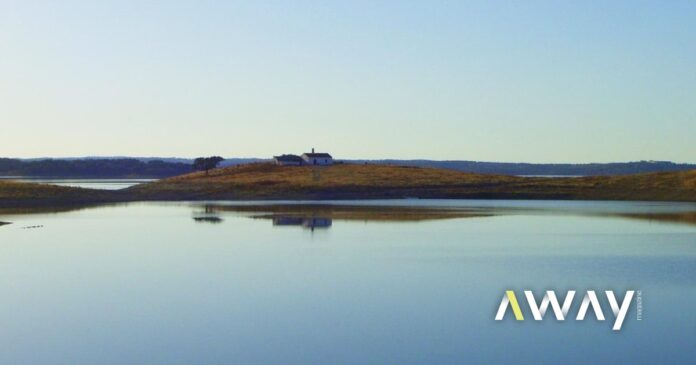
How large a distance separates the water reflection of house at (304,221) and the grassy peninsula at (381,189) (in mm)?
32827

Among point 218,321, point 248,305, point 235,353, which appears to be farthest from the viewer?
point 248,305

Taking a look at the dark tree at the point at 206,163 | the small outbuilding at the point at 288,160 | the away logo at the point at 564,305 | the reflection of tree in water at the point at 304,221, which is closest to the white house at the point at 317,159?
the small outbuilding at the point at 288,160

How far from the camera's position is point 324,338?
23641 mm

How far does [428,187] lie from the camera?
108188 mm

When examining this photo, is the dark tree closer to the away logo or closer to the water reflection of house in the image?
→ the water reflection of house

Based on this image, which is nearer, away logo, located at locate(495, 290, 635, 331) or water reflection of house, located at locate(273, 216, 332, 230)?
away logo, located at locate(495, 290, 635, 331)

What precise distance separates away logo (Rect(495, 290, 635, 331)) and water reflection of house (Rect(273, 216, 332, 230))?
2960cm

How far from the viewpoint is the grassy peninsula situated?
312 feet

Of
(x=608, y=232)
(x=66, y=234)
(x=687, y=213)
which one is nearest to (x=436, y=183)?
(x=687, y=213)

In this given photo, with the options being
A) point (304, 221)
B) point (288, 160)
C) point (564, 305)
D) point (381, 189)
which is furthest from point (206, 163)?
point (564, 305)

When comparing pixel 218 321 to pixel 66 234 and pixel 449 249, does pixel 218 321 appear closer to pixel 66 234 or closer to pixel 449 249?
pixel 449 249

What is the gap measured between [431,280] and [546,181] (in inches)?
3146

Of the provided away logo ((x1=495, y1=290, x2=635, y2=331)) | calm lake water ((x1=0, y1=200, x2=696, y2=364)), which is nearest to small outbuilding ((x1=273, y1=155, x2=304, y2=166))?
calm lake water ((x1=0, y1=200, x2=696, y2=364))

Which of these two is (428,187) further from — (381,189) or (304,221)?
(304,221)
